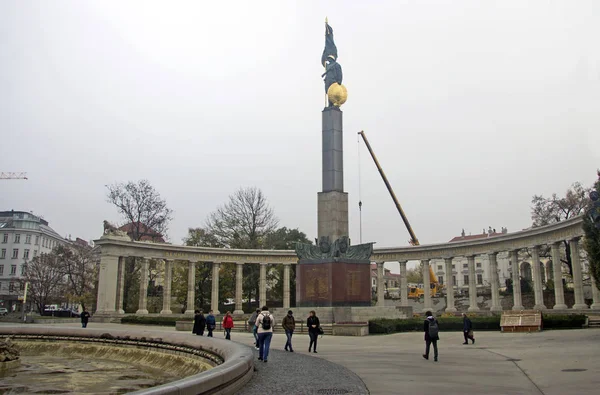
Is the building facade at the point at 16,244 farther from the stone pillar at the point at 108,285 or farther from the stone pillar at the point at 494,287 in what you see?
the stone pillar at the point at 494,287

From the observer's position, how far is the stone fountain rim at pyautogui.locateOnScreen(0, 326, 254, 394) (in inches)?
286

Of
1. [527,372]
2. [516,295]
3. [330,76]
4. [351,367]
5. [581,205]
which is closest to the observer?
[527,372]

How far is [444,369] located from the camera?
14.4 metres

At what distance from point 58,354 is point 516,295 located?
144ft

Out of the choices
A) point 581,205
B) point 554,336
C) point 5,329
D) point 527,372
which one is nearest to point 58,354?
point 5,329

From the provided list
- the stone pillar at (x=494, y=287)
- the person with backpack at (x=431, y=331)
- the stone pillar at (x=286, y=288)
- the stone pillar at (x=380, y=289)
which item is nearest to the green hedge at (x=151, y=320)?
the stone pillar at (x=286, y=288)

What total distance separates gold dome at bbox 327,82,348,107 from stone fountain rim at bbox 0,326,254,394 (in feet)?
83.2

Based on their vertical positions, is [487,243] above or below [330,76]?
below

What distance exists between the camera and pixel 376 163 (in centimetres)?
9231

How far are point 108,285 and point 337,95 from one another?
28091mm

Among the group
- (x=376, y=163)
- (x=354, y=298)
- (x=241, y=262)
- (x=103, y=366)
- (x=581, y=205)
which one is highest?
(x=376, y=163)

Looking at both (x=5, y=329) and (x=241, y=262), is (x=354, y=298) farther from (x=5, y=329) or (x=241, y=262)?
(x=241, y=262)

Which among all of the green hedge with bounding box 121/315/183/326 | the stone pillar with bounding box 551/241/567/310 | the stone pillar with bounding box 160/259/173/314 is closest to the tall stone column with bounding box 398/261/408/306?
the stone pillar with bounding box 551/241/567/310

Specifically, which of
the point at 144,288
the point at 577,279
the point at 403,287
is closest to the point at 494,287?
the point at 577,279
